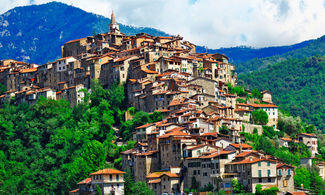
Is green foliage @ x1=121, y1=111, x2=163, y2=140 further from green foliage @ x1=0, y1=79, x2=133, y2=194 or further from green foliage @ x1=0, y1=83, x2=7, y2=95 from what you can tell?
green foliage @ x1=0, y1=83, x2=7, y2=95

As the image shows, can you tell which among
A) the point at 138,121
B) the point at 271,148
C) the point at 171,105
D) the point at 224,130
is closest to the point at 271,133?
the point at 271,148

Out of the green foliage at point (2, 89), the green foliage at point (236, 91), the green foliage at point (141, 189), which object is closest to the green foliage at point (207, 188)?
the green foliage at point (141, 189)

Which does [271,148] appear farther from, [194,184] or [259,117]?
[194,184]

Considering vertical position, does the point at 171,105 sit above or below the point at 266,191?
above

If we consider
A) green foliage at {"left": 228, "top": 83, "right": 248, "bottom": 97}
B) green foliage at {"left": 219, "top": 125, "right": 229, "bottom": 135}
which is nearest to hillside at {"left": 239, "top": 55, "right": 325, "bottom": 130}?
green foliage at {"left": 228, "top": 83, "right": 248, "bottom": 97}

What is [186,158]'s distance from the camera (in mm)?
70062

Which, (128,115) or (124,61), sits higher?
(124,61)

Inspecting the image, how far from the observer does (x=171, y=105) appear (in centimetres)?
8606

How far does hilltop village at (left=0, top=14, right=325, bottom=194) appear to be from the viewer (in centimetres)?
6775

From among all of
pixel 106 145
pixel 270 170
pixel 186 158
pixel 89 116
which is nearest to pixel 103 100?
pixel 89 116

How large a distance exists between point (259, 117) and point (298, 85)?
2848 inches

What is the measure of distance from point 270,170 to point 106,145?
2893 cm

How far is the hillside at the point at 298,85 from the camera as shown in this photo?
14350cm

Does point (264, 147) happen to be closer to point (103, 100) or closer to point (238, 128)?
point (238, 128)
